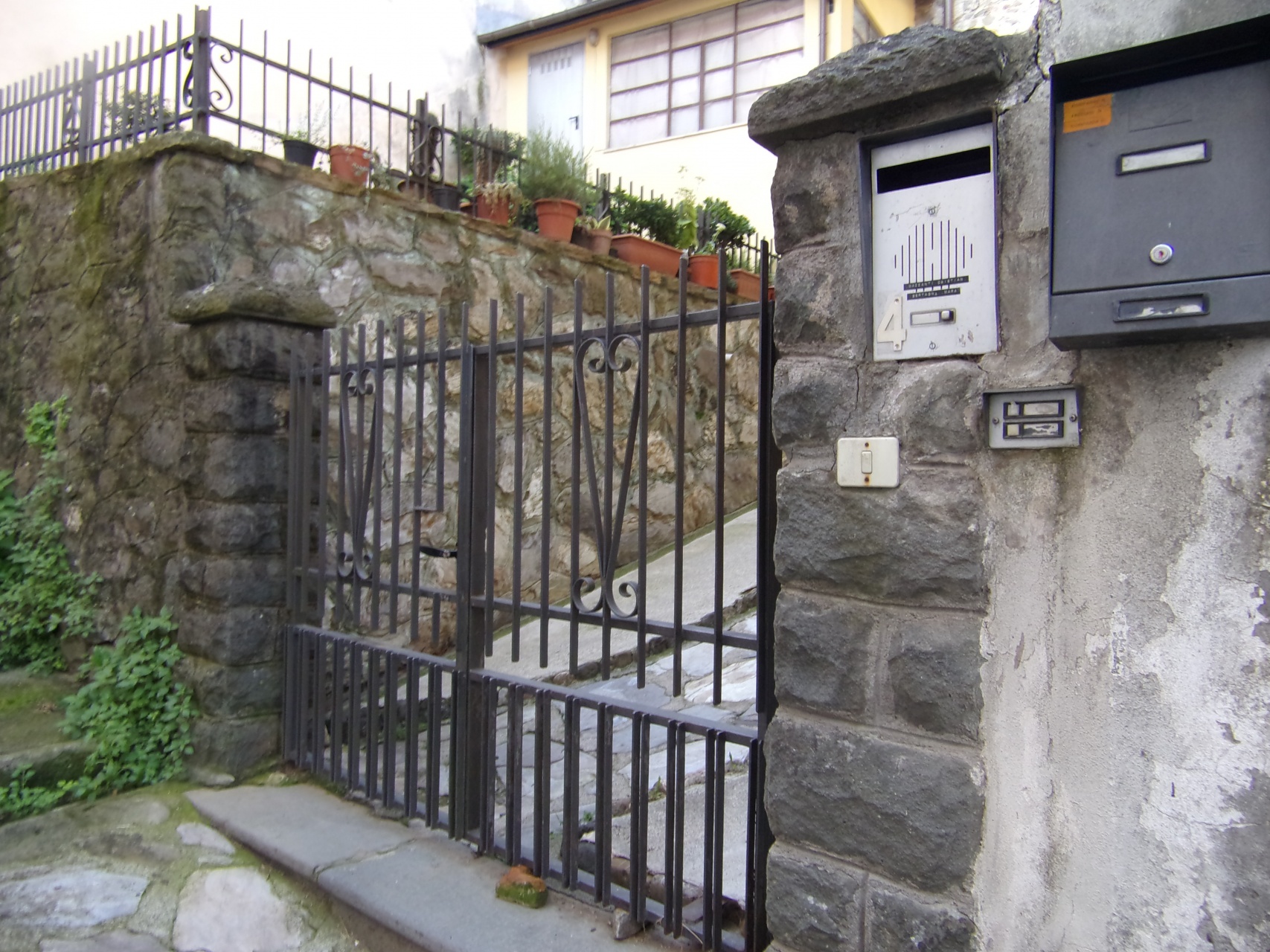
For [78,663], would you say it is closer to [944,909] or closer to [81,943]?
[81,943]

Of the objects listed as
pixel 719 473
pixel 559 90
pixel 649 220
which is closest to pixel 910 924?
pixel 719 473

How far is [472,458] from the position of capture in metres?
2.89

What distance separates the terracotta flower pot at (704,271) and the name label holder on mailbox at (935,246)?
4504 millimetres

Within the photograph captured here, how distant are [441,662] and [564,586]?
7.51ft

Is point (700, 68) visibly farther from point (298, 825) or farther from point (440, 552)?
point (298, 825)

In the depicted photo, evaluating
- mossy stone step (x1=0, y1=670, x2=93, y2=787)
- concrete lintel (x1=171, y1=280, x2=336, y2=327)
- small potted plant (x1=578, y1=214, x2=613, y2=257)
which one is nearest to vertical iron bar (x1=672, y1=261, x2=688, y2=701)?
concrete lintel (x1=171, y1=280, x2=336, y2=327)

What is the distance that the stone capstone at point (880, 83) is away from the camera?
173 cm

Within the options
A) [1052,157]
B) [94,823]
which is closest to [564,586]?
[94,823]

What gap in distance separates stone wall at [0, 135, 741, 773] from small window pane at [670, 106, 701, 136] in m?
5.81

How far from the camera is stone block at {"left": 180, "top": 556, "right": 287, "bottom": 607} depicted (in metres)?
3.54

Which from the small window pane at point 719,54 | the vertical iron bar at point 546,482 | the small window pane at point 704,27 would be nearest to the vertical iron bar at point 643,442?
the vertical iron bar at point 546,482

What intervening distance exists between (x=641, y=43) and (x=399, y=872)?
9.97 m

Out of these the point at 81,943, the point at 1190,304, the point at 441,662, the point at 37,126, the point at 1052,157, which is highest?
the point at 37,126

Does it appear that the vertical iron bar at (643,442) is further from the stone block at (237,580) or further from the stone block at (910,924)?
the stone block at (237,580)
